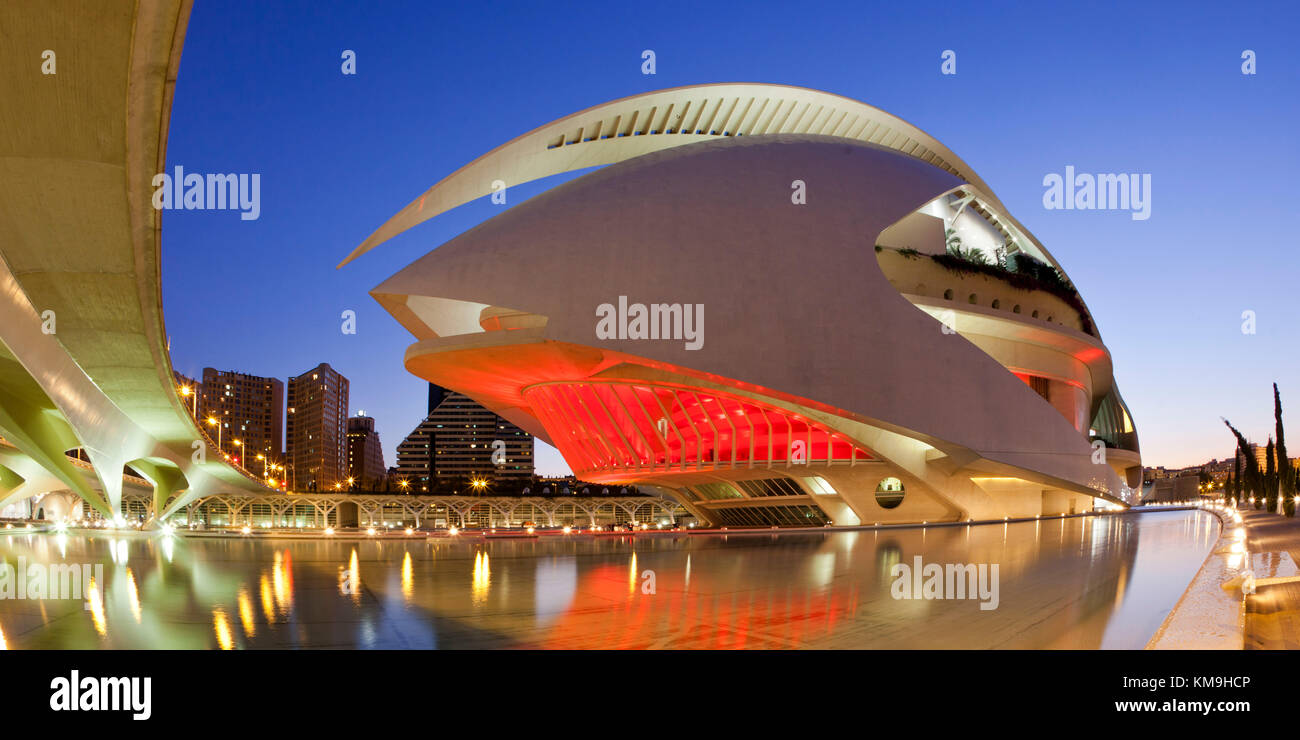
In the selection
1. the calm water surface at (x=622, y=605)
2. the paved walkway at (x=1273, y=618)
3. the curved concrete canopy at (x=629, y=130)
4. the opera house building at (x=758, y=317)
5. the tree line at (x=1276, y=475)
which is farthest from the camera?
the curved concrete canopy at (x=629, y=130)

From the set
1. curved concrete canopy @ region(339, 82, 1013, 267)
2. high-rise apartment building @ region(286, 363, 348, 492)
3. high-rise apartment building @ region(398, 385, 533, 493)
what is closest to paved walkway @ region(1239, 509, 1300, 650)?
curved concrete canopy @ region(339, 82, 1013, 267)

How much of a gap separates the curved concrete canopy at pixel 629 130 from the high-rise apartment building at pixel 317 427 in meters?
→ 139

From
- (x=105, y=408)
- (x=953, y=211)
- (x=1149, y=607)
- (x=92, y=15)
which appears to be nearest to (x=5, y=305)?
(x=92, y=15)

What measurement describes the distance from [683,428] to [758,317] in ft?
18.7

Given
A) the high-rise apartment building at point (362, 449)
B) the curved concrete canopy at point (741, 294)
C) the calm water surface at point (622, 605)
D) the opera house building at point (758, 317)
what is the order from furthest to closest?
the high-rise apartment building at point (362, 449), the opera house building at point (758, 317), the curved concrete canopy at point (741, 294), the calm water surface at point (622, 605)

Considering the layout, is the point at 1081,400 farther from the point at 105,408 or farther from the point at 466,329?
the point at 105,408

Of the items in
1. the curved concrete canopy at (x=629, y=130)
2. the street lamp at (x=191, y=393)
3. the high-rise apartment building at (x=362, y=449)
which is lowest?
the high-rise apartment building at (x=362, y=449)

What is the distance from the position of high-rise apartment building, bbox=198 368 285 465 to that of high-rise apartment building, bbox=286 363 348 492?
6.04 m

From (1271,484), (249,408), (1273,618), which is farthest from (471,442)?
(1273,618)

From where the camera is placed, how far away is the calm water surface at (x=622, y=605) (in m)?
5.19

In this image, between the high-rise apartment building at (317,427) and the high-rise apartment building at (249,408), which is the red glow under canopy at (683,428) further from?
the high-rise apartment building at (317,427)

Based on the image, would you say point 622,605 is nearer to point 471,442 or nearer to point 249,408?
point 471,442

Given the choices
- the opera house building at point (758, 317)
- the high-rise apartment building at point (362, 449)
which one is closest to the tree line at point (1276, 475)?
the opera house building at point (758, 317)

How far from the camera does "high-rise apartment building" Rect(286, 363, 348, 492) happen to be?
514 feet
